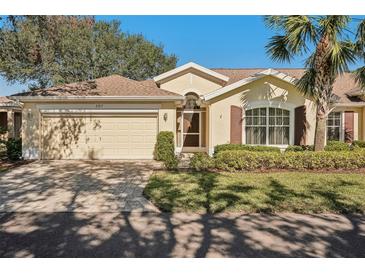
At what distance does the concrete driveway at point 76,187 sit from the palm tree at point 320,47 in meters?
7.12

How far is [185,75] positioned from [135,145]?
5.60 m

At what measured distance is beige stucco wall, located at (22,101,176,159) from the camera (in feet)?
42.8

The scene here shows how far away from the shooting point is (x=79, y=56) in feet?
101

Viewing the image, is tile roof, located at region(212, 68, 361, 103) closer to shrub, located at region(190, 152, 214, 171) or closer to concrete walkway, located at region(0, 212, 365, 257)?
shrub, located at region(190, 152, 214, 171)

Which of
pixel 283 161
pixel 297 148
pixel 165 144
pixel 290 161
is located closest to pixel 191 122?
pixel 165 144

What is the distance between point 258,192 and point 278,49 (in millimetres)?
7107

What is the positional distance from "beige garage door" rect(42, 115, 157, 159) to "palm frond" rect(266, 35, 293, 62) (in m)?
5.97

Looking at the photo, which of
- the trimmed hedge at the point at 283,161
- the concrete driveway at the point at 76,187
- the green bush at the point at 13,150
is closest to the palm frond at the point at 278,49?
the trimmed hedge at the point at 283,161

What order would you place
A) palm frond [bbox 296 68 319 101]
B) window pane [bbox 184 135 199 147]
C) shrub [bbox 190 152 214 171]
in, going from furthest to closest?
1. window pane [bbox 184 135 199 147]
2. palm frond [bbox 296 68 319 101]
3. shrub [bbox 190 152 214 171]

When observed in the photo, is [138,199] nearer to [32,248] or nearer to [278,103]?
[32,248]

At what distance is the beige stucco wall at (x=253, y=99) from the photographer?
43.9 feet

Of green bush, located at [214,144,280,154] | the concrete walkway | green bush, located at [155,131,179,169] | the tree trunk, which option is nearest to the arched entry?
green bush, located at [155,131,179,169]

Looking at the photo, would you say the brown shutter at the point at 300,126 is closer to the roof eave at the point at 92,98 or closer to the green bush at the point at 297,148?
the green bush at the point at 297,148

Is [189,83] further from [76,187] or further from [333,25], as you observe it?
[76,187]
